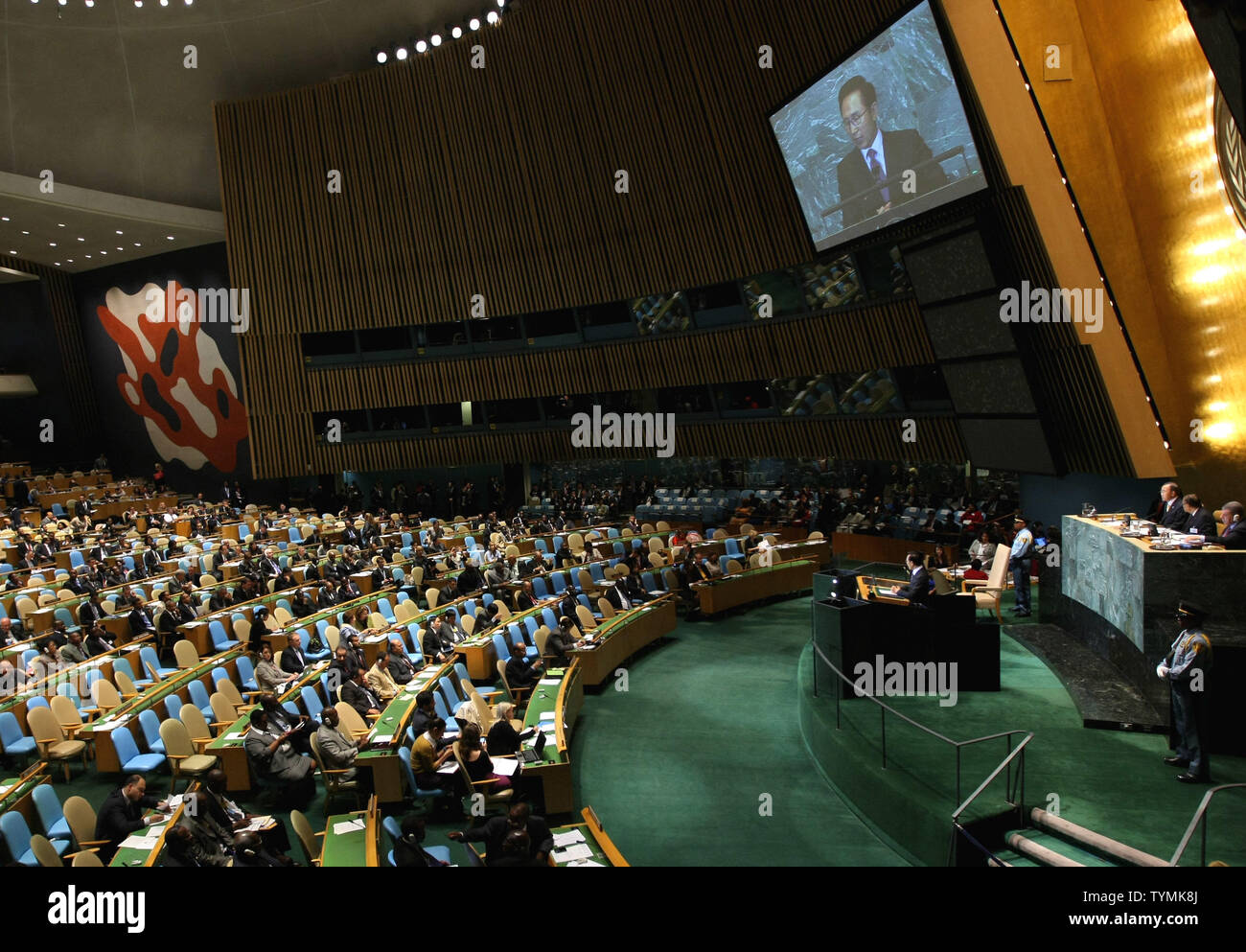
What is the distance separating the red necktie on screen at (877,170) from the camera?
12141mm

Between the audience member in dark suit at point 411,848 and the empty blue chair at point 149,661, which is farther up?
the empty blue chair at point 149,661

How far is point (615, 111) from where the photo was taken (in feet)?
62.1

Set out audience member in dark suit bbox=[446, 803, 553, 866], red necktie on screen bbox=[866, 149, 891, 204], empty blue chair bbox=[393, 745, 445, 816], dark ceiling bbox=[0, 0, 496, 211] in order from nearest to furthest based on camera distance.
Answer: audience member in dark suit bbox=[446, 803, 553, 866] < empty blue chair bbox=[393, 745, 445, 816] < red necktie on screen bbox=[866, 149, 891, 204] < dark ceiling bbox=[0, 0, 496, 211]

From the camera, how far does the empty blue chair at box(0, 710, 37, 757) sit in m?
7.65

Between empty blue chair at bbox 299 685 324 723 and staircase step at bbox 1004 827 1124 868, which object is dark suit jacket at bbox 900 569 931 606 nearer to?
staircase step at bbox 1004 827 1124 868

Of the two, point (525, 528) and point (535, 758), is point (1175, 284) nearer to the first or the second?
point (535, 758)

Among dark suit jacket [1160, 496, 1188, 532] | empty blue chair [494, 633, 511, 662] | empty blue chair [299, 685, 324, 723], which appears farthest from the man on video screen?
empty blue chair [299, 685, 324, 723]

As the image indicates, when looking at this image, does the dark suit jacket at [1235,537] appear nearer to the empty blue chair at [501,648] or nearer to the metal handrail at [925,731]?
the metal handrail at [925,731]

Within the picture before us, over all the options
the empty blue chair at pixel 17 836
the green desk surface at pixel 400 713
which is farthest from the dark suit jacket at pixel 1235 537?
the empty blue chair at pixel 17 836

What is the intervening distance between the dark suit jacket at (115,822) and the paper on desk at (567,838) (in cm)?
280

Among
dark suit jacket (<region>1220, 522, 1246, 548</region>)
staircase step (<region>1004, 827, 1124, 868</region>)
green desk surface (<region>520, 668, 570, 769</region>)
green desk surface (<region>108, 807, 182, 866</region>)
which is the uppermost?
dark suit jacket (<region>1220, 522, 1246, 548</region>)

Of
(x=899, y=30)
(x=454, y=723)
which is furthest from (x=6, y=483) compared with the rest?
(x=899, y=30)

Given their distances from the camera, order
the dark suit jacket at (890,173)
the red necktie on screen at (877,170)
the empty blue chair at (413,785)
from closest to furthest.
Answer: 1. the empty blue chair at (413,785)
2. the dark suit jacket at (890,173)
3. the red necktie on screen at (877,170)

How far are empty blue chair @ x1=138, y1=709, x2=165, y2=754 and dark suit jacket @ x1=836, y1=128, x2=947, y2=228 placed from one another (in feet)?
34.5
